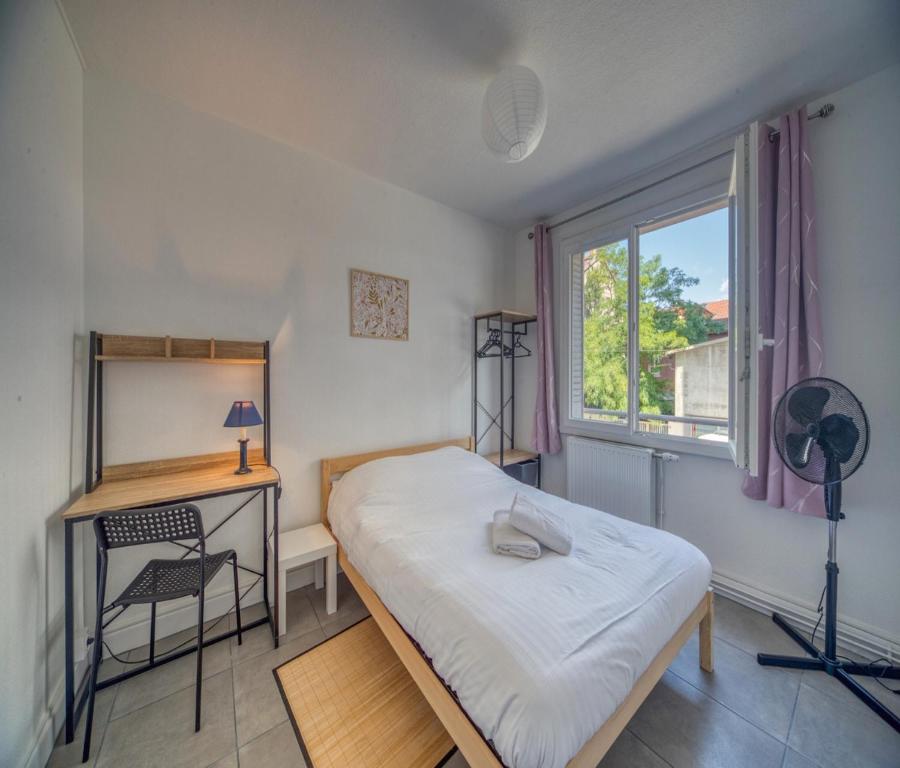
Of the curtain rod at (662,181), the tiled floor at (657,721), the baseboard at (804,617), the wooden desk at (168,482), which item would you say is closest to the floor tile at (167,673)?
the tiled floor at (657,721)

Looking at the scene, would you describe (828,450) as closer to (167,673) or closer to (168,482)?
(168,482)

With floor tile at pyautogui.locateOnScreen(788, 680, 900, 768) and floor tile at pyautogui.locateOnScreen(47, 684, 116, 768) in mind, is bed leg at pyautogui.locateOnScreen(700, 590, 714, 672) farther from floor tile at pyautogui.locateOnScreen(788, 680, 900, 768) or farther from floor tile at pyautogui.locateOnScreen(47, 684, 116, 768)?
floor tile at pyautogui.locateOnScreen(47, 684, 116, 768)

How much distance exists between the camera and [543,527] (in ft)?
5.00

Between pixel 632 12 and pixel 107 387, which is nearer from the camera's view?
pixel 632 12

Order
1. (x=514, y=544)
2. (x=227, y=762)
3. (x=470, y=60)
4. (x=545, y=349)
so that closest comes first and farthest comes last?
(x=227, y=762) < (x=514, y=544) < (x=470, y=60) < (x=545, y=349)

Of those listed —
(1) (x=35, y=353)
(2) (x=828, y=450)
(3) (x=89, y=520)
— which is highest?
(1) (x=35, y=353)

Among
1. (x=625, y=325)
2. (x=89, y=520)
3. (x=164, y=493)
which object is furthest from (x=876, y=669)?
(x=89, y=520)

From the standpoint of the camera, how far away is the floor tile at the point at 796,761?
1224mm

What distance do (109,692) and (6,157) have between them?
214cm

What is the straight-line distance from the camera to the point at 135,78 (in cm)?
173

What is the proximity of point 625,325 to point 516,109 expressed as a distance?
1.85m

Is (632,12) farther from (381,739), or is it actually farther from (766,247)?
(381,739)

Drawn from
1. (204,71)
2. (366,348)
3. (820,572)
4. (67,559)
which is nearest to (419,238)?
(366,348)

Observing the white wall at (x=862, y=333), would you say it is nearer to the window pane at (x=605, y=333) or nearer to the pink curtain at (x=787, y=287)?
the pink curtain at (x=787, y=287)
